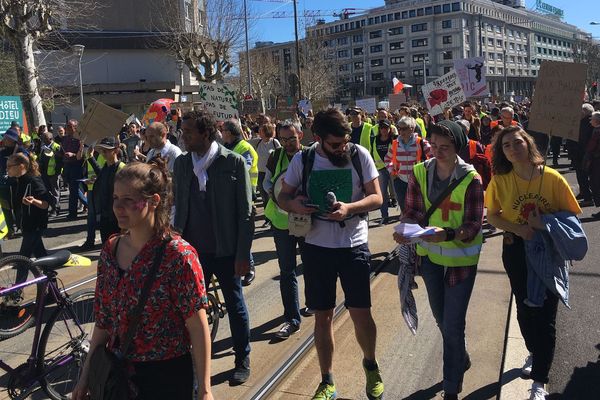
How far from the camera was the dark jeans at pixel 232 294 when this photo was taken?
4117 millimetres

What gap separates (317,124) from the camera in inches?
138

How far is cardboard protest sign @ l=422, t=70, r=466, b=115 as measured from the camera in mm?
11531

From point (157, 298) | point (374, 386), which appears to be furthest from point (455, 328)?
point (157, 298)

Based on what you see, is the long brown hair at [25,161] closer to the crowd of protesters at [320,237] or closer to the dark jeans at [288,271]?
the crowd of protesters at [320,237]

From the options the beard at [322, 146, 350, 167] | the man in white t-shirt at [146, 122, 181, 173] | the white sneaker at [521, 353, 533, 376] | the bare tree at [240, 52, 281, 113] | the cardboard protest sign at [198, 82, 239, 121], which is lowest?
the white sneaker at [521, 353, 533, 376]

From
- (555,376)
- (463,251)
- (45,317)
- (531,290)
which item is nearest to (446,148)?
(463,251)

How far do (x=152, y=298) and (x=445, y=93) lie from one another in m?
10.3

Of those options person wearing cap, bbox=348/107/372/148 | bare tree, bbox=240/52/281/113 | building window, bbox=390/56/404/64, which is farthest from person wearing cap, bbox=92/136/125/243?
building window, bbox=390/56/404/64

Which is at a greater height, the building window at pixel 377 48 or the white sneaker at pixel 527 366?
the building window at pixel 377 48

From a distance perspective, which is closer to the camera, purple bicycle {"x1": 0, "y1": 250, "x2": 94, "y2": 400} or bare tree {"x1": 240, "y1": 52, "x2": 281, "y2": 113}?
purple bicycle {"x1": 0, "y1": 250, "x2": 94, "y2": 400}

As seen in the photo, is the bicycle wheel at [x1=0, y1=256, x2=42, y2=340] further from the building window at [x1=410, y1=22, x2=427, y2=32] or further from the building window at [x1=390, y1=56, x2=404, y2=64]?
the building window at [x1=390, y1=56, x2=404, y2=64]

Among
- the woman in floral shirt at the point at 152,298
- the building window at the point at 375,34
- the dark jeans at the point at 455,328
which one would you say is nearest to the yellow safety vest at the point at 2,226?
the woman in floral shirt at the point at 152,298

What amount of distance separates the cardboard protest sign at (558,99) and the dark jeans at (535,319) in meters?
1.09

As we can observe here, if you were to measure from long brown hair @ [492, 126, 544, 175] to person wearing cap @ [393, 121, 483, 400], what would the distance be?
1.08 feet
